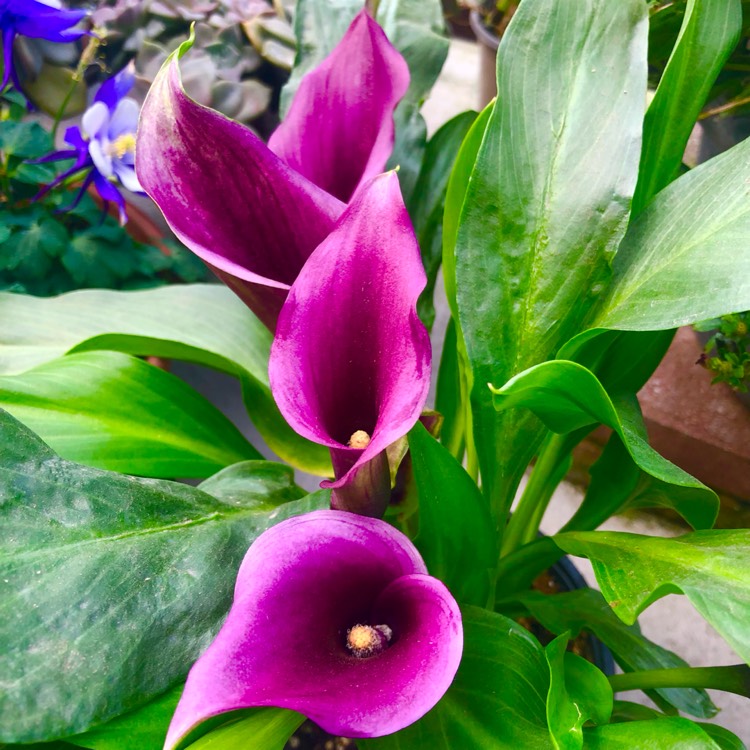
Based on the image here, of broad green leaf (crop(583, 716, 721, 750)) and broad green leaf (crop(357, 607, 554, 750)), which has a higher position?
broad green leaf (crop(583, 716, 721, 750))

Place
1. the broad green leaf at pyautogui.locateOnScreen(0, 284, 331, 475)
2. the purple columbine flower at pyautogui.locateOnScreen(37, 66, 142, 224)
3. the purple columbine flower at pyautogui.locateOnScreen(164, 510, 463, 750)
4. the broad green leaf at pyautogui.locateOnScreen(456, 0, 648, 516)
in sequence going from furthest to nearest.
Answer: the purple columbine flower at pyautogui.locateOnScreen(37, 66, 142, 224), the broad green leaf at pyautogui.locateOnScreen(0, 284, 331, 475), the broad green leaf at pyautogui.locateOnScreen(456, 0, 648, 516), the purple columbine flower at pyautogui.locateOnScreen(164, 510, 463, 750)

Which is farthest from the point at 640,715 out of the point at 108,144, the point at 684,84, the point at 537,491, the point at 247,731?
the point at 108,144

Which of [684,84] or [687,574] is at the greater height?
[684,84]

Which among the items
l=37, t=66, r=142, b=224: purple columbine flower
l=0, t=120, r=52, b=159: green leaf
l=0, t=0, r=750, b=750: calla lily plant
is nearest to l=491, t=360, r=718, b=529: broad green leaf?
l=0, t=0, r=750, b=750: calla lily plant

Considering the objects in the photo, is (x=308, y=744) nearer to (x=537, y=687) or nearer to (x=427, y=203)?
(x=537, y=687)

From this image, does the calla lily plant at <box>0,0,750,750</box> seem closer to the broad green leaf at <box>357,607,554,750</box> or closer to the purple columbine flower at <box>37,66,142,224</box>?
the broad green leaf at <box>357,607,554,750</box>

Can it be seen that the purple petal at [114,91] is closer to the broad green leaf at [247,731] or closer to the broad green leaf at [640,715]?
the broad green leaf at [247,731]

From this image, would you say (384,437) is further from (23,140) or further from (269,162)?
(23,140)
